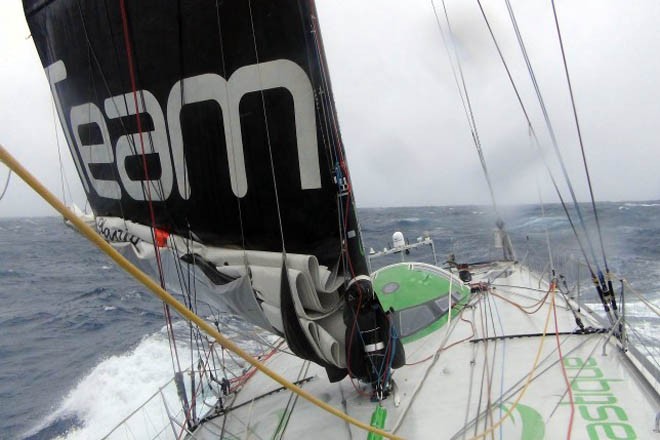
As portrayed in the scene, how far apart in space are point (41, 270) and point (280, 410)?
72.1 ft

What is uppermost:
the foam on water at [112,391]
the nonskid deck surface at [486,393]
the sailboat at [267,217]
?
the sailboat at [267,217]

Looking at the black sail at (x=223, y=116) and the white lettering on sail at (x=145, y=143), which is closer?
the black sail at (x=223, y=116)

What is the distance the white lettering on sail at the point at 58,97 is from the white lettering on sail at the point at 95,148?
0.14 meters

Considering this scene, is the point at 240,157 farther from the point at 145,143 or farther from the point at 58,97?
the point at 58,97

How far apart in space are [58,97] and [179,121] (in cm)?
164

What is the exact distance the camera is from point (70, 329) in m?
11.4

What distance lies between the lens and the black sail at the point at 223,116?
256 centimetres

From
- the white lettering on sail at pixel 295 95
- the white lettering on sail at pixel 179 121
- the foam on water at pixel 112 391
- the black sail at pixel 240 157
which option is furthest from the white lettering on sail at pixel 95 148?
the foam on water at pixel 112 391

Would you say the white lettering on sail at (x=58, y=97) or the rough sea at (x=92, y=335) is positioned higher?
the white lettering on sail at (x=58, y=97)

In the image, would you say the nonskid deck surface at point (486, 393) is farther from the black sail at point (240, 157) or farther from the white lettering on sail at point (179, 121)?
the white lettering on sail at point (179, 121)

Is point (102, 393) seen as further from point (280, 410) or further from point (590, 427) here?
point (590, 427)

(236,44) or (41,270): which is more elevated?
(236,44)

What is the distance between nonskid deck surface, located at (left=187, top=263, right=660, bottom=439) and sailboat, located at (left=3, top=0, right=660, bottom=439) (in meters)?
0.02

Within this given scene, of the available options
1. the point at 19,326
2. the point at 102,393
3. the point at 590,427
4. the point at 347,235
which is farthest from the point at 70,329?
the point at 590,427
